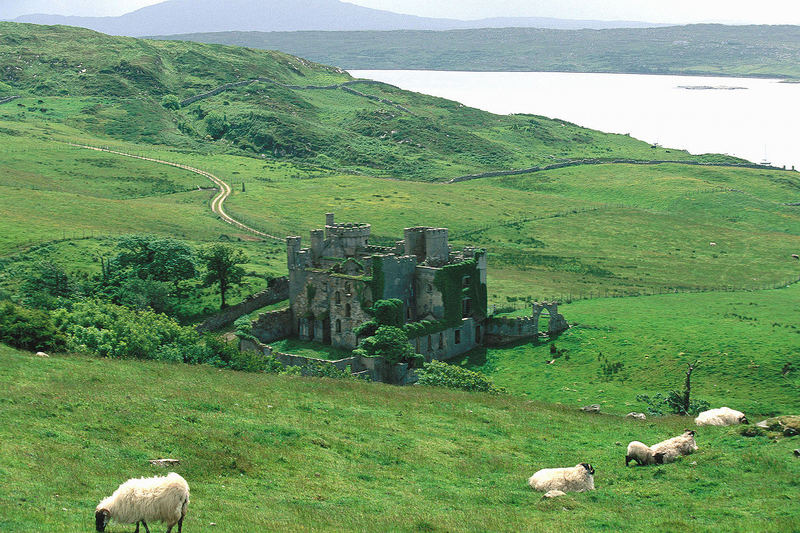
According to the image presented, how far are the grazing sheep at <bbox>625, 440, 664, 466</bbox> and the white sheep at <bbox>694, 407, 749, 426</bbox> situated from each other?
6.78 meters

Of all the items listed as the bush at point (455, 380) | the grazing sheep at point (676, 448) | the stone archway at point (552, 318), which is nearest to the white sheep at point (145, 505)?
the grazing sheep at point (676, 448)

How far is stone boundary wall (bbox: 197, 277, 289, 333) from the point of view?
65.2 m

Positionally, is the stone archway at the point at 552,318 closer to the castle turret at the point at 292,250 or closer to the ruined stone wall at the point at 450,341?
the ruined stone wall at the point at 450,341

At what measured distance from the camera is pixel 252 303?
6875 cm

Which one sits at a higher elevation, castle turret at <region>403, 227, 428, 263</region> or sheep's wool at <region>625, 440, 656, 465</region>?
castle turret at <region>403, 227, 428, 263</region>

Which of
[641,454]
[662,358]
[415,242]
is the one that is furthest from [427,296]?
[641,454]

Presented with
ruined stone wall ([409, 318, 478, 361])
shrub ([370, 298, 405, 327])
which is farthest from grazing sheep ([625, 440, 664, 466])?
shrub ([370, 298, 405, 327])

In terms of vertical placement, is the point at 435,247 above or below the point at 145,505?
below

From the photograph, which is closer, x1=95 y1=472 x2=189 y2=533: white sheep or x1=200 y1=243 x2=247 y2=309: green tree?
x1=95 y1=472 x2=189 y2=533: white sheep

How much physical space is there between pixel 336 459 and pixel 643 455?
10634 mm

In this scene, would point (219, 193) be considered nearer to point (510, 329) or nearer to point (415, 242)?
point (415, 242)

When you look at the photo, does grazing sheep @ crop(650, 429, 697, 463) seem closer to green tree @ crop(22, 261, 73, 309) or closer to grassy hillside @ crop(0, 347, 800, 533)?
grassy hillside @ crop(0, 347, 800, 533)

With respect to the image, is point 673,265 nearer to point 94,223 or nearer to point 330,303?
point 330,303

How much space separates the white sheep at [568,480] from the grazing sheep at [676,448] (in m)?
3.92
